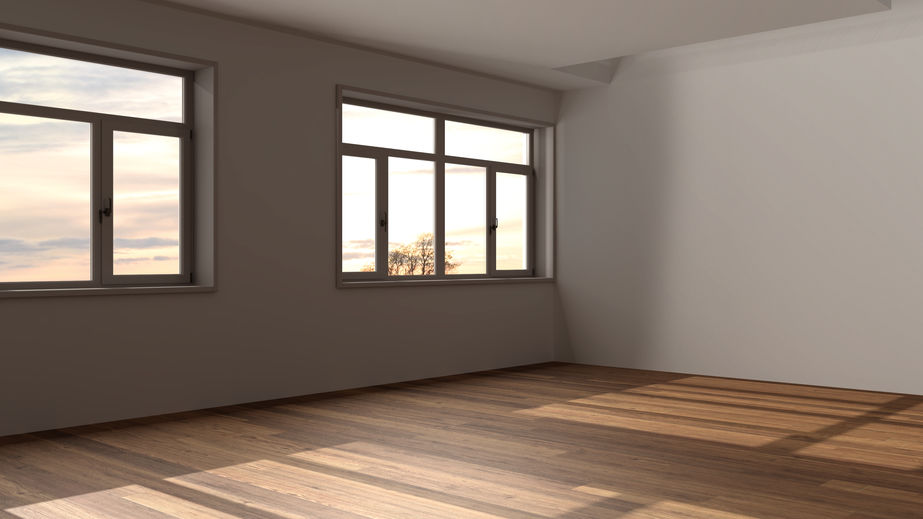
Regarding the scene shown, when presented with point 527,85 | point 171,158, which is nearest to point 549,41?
point 527,85

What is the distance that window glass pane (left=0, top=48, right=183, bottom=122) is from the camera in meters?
5.43

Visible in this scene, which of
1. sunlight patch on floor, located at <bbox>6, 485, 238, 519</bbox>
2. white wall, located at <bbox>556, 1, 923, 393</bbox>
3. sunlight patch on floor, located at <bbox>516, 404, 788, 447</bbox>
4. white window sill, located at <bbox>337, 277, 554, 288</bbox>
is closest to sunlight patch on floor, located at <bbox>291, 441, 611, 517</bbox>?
sunlight patch on floor, located at <bbox>6, 485, 238, 519</bbox>

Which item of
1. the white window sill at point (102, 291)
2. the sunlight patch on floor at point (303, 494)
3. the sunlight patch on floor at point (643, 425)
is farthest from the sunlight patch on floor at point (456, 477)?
the white window sill at point (102, 291)

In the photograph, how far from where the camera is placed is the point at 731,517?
3520mm

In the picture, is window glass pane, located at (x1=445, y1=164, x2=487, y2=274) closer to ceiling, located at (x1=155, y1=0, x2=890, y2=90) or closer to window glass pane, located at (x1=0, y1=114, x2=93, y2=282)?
ceiling, located at (x1=155, y1=0, x2=890, y2=90)

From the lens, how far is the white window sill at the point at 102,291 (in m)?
5.26

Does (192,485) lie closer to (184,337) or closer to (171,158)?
(184,337)

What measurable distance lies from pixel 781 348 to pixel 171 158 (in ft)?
17.4

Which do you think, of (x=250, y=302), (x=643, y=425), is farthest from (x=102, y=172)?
(x=643, y=425)

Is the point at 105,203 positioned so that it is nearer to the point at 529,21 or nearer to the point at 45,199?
the point at 45,199

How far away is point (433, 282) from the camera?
25.7ft

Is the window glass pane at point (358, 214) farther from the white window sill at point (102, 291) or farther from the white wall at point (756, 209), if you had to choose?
the white wall at point (756, 209)

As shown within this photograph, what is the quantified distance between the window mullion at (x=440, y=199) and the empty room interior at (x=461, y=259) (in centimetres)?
4

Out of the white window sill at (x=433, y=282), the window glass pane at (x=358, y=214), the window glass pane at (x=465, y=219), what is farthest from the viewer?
the window glass pane at (x=465, y=219)
